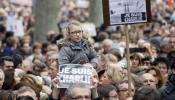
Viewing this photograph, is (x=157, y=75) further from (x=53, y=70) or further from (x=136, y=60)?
(x=136, y=60)

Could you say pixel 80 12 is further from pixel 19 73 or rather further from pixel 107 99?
pixel 107 99

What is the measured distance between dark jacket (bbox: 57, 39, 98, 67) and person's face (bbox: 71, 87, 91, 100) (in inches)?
76.7

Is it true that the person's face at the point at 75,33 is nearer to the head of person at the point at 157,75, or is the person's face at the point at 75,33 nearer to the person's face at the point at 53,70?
the person's face at the point at 53,70

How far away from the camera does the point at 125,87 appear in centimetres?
1125

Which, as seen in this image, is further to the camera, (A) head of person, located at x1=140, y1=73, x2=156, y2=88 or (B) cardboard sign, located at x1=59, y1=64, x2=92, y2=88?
(A) head of person, located at x1=140, y1=73, x2=156, y2=88

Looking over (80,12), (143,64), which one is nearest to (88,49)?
(143,64)

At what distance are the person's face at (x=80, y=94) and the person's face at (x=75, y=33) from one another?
1950 mm

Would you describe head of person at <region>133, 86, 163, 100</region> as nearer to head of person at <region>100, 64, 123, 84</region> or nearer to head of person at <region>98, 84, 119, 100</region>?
head of person at <region>98, 84, 119, 100</region>

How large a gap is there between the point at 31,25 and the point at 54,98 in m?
20.9

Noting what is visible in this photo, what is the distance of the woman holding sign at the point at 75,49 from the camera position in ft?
34.5

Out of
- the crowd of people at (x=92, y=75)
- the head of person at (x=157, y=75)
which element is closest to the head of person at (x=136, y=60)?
the crowd of people at (x=92, y=75)

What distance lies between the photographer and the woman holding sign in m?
10.5

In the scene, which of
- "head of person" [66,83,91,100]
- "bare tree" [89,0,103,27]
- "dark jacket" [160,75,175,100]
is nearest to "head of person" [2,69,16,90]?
"dark jacket" [160,75,175,100]

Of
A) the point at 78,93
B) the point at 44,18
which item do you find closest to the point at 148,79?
the point at 78,93
